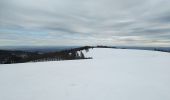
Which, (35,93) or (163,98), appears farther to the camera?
(35,93)

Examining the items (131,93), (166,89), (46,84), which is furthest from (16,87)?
(166,89)

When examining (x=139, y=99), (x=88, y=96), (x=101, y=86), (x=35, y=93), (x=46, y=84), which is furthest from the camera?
(x=46, y=84)

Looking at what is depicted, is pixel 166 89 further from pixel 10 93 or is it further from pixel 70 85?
pixel 10 93

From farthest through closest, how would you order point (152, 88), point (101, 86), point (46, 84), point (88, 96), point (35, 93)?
point (46, 84) < point (101, 86) < point (152, 88) < point (35, 93) < point (88, 96)

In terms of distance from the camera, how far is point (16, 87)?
253 centimetres

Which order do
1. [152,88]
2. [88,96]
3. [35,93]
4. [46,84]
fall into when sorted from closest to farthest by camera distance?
1. [88,96]
2. [35,93]
3. [152,88]
4. [46,84]

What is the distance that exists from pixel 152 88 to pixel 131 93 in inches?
19.3

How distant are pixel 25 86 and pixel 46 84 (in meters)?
0.39

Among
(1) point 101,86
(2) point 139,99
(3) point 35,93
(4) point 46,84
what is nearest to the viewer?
(2) point 139,99

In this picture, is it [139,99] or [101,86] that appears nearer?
[139,99]

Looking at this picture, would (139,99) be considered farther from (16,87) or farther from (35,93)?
(16,87)

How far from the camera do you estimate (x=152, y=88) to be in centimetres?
234

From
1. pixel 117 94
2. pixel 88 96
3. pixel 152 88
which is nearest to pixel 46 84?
pixel 88 96

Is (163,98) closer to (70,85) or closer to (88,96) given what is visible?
(88,96)
